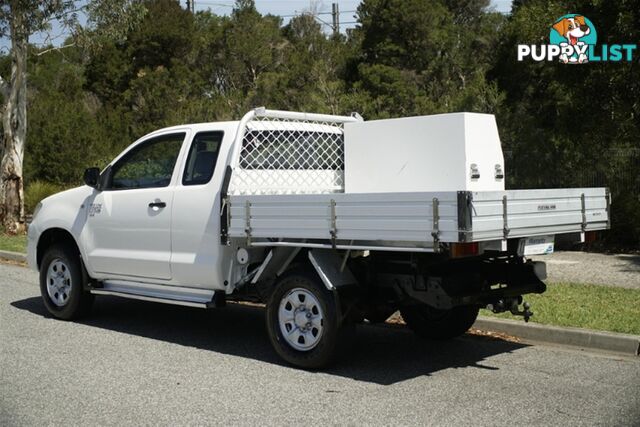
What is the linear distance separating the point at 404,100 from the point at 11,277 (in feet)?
85.3

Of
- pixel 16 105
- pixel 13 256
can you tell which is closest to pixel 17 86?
Result: pixel 16 105

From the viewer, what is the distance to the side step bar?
7.77 meters

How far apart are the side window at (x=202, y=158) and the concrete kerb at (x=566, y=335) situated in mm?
3265

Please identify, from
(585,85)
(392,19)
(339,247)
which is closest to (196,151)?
(339,247)

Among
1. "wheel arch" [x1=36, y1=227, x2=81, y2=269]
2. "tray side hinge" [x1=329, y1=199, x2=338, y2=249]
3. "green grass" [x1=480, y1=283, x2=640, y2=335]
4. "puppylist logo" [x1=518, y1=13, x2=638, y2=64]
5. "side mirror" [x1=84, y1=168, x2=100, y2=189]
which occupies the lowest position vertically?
"green grass" [x1=480, y1=283, x2=640, y2=335]

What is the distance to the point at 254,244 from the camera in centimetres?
714

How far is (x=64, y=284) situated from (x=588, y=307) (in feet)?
19.6

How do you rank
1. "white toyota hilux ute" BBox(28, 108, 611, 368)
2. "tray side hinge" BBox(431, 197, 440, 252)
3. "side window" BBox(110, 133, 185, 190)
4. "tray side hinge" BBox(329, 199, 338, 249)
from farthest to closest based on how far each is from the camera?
"side window" BBox(110, 133, 185, 190) < "tray side hinge" BBox(329, 199, 338, 249) < "white toyota hilux ute" BBox(28, 108, 611, 368) < "tray side hinge" BBox(431, 197, 440, 252)

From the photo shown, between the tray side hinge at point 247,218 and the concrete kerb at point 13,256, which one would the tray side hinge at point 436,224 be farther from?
the concrete kerb at point 13,256

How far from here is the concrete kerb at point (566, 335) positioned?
24.7 ft

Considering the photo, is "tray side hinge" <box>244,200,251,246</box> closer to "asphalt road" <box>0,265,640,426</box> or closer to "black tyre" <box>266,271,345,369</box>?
"black tyre" <box>266,271,345,369</box>

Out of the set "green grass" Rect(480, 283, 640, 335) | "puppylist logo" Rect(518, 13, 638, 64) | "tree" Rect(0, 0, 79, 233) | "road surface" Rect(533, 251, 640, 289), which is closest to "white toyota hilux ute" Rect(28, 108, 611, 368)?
"green grass" Rect(480, 283, 640, 335)

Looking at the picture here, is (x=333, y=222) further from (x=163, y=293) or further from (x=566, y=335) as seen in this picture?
(x=566, y=335)

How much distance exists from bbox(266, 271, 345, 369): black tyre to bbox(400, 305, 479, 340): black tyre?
53.7 inches
